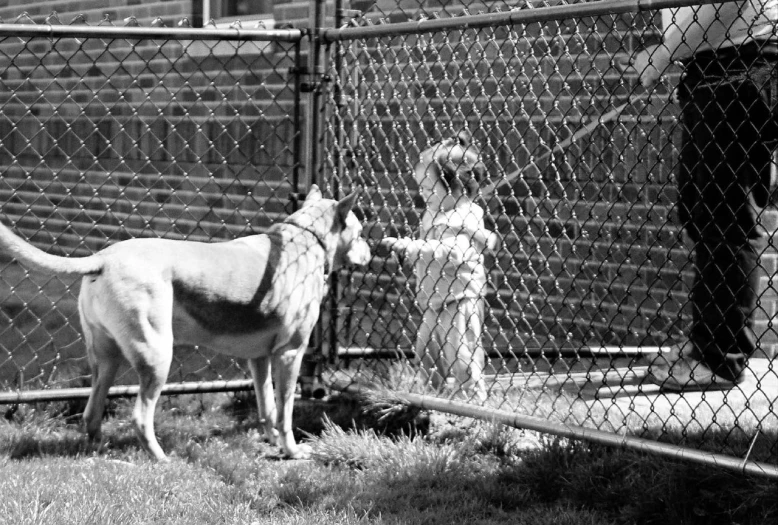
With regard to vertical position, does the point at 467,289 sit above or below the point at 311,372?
above

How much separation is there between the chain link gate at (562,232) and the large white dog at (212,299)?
494mm


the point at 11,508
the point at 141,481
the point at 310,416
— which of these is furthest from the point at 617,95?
the point at 11,508

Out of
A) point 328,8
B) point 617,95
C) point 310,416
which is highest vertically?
point 328,8

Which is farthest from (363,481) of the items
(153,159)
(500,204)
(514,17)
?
(153,159)

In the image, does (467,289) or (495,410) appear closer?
(495,410)

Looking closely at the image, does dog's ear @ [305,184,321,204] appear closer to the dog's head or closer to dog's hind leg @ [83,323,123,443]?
the dog's head

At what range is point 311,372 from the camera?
5.51 m

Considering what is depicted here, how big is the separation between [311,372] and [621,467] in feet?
5.82

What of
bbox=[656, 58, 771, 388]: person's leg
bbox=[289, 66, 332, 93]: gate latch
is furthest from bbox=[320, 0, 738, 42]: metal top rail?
bbox=[656, 58, 771, 388]: person's leg

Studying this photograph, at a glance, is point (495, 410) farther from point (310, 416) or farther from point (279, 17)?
point (279, 17)

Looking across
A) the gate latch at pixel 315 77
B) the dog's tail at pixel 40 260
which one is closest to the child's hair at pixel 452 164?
the gate latch at pixel 315 77

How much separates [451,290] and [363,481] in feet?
4.58

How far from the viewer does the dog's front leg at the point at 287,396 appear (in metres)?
4.91

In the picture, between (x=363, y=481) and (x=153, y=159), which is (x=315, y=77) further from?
(x=153, y=159)
